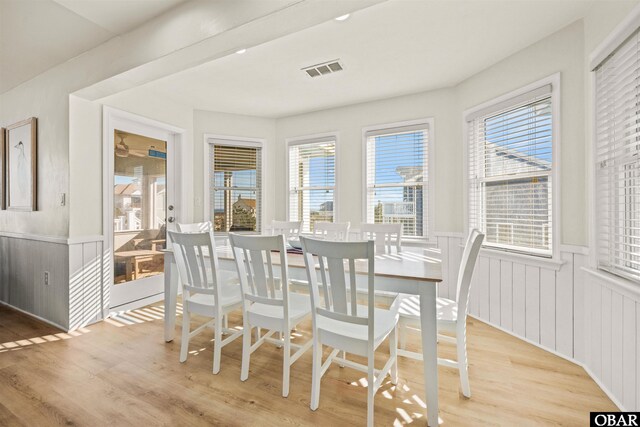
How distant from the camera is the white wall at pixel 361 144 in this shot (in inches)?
142

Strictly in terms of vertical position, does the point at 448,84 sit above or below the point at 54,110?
above

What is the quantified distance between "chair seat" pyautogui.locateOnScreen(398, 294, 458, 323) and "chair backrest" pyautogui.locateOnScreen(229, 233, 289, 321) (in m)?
0.78

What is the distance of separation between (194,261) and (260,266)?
62cm

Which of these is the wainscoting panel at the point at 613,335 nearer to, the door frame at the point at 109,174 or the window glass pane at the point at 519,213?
the window glass pane at the point at 519,213

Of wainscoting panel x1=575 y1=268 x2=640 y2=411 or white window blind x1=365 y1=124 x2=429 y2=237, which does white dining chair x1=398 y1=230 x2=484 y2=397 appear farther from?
white window blind x1=365 y1=124 x2=429 y2=237

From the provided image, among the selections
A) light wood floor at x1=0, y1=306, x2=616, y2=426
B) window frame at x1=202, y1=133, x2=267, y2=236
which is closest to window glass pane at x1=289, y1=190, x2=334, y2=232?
window frame at x1=202, y1=133, x2=267, y2=236

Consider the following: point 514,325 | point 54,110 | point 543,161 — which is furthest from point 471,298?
point 54,110

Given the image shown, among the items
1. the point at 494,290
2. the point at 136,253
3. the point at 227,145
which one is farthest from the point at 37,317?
the point at 494,290

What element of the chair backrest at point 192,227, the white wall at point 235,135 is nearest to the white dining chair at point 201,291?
the chair backrest at point 192,227

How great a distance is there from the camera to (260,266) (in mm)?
1981

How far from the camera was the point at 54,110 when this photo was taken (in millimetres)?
3062

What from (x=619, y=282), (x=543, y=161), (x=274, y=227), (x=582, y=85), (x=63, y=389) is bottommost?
(x=63, y=389)

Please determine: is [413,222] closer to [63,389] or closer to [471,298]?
[471,298]

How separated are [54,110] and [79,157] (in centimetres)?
57
